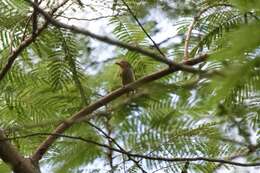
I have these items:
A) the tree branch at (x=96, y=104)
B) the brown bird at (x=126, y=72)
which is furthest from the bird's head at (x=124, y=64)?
the tree branch at (x=96, y=104)

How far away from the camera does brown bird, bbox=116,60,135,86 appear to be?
165 cm

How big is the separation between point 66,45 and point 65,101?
19 centimetres

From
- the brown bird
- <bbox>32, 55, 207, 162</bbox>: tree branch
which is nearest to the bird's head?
the brown bird

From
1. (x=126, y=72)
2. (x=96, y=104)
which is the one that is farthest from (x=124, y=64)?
(x=96, y=104)

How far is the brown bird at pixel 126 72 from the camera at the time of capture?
1.65m

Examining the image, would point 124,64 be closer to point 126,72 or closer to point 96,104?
point 126,72

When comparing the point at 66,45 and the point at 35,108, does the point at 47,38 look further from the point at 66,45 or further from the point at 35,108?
the point at 35,108

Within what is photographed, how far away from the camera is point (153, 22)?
159 centimetres

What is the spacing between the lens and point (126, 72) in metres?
1.65

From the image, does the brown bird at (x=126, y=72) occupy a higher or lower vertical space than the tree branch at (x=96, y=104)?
higher

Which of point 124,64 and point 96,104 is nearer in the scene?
point 96,104

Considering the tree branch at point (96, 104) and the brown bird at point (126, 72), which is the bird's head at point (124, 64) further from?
the tree branch at point (96, 104)

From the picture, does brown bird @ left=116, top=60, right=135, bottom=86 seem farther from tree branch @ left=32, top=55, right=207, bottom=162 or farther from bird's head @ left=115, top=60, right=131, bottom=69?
tree branch @ left=32, top=55, right=207, bottom=162

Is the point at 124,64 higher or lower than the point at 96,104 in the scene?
higher
